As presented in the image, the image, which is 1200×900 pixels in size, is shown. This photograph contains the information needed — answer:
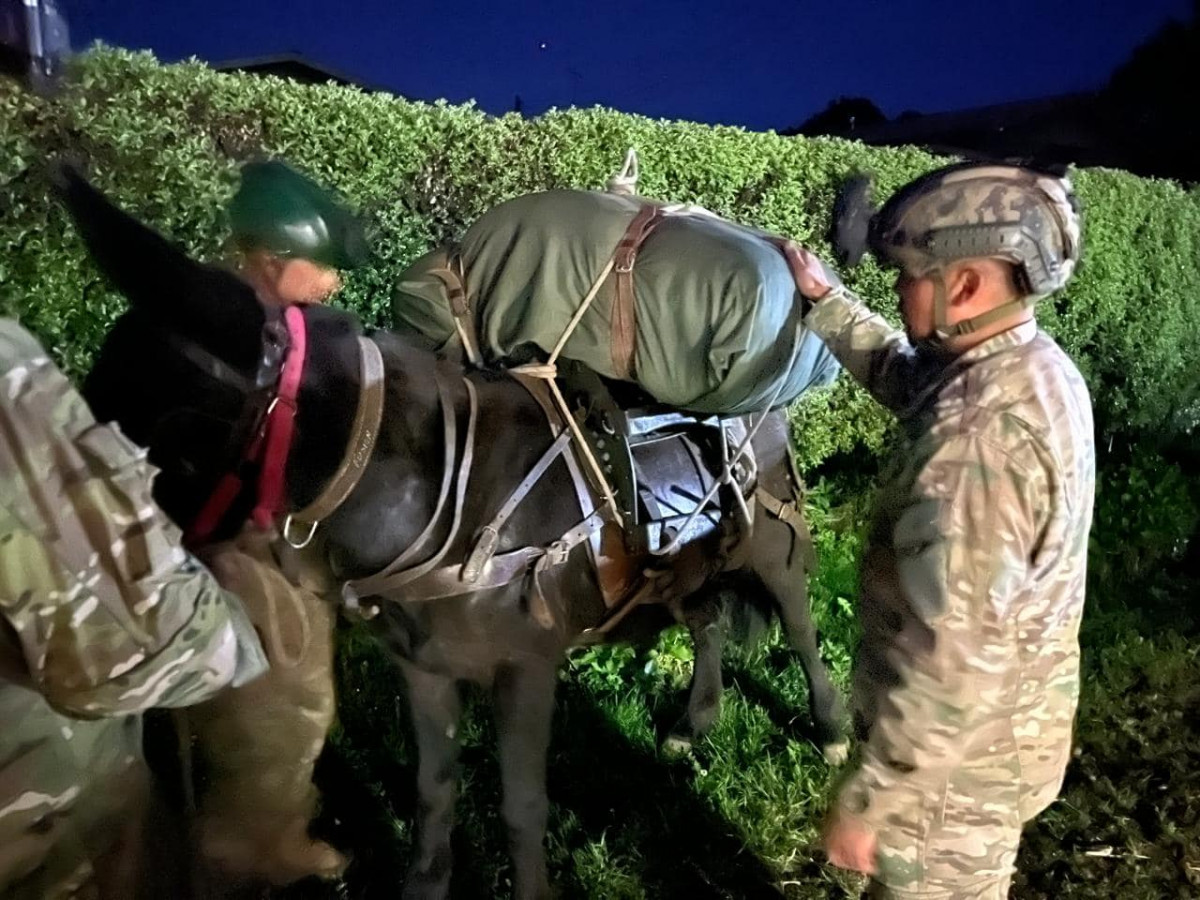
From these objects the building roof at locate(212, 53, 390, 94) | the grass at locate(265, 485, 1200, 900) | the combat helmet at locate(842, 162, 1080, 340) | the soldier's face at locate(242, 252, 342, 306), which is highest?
the building roof at locate(212, 53, 390, 94)

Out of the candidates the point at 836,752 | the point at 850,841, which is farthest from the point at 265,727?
the point at 836,752

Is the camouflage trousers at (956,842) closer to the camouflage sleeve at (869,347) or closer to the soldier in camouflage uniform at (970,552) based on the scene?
the soldier in camouflage uniform at (970,552)

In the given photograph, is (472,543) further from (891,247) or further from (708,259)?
(891,247)

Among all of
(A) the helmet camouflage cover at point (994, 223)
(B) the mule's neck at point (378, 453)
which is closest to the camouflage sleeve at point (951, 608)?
(A) the helmet camouflage cover at point (994, 223)

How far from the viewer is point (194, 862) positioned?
1791 millimetres

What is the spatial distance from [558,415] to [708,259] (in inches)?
20.7

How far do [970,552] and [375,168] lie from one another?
3032 mm

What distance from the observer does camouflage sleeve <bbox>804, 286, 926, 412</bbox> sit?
6.85 feet

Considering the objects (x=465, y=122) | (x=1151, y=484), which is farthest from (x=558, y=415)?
(x=1151, y=484)

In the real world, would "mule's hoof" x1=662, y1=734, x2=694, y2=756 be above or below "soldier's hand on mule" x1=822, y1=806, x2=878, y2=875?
below

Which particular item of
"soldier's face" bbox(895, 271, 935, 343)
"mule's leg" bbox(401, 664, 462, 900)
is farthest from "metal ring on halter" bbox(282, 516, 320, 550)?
"soldier's face" bbox(895, 271, 935, 343)

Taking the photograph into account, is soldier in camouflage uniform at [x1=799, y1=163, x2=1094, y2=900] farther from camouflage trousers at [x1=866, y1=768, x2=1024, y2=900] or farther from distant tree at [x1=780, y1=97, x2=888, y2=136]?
distant tree at [x1=780, y1=97, x2=888, y2=136]

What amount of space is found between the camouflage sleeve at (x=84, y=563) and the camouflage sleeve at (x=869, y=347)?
4.94 feet

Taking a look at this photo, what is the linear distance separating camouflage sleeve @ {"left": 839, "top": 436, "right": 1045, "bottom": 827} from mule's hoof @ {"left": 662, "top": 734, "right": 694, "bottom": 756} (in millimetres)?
1898
